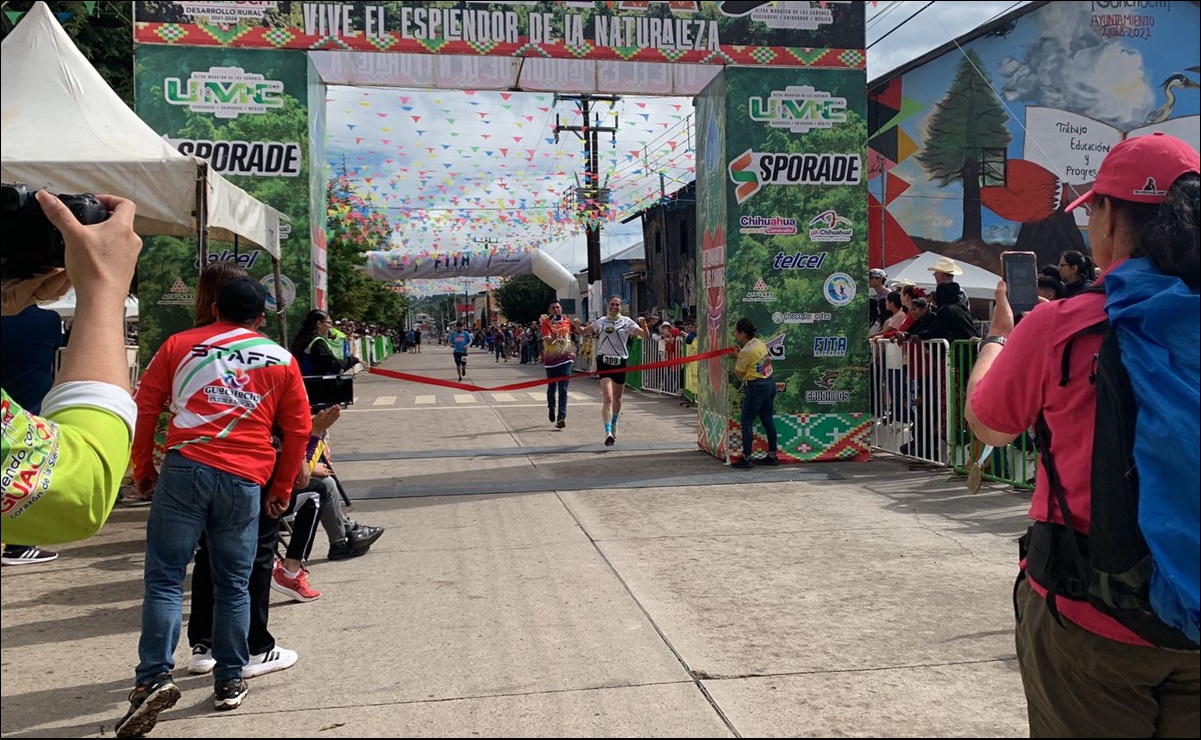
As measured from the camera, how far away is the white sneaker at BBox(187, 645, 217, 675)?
14.5ft

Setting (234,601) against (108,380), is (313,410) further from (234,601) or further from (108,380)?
(108,380)

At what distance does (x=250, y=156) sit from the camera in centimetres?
906

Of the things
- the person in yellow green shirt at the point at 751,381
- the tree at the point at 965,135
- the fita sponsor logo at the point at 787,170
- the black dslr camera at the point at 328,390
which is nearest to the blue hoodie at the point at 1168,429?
the black dslr camera at the point at 328,390

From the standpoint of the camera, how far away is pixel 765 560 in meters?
6.19

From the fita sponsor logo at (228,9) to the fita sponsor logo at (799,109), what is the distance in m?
4.91

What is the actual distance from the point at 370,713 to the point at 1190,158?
3354mm

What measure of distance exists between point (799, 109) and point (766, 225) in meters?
1.29

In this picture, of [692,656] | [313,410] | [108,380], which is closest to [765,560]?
[692,656]

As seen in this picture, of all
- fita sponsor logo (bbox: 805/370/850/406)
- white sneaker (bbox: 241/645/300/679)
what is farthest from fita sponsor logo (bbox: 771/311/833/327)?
white sneaker (bbox: 241/645/300/679)

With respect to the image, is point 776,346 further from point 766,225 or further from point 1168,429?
point 1168,429

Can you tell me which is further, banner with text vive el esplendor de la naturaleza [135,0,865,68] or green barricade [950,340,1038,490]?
banner with text vive el esplendor de la naturaleza [135,0,865,68]

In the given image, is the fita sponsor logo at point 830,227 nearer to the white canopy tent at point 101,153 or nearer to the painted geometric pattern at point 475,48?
the painted geometric pattern at point 475,48

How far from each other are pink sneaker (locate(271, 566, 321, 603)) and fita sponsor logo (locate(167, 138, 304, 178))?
493 cm

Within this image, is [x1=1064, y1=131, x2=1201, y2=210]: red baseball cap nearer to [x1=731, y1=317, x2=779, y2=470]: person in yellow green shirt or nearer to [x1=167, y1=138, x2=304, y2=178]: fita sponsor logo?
[x1=731, y1=317, x2=779, y2=470]: person in yellow green shirt
